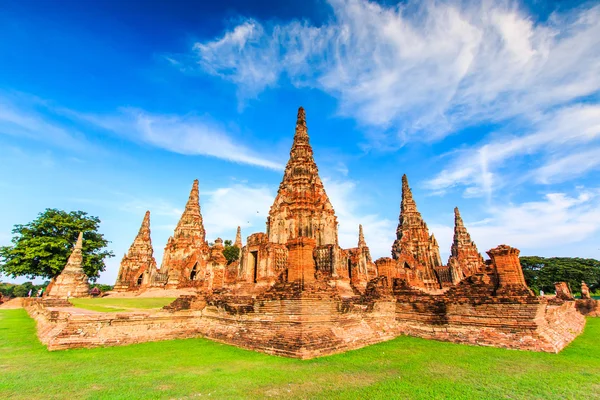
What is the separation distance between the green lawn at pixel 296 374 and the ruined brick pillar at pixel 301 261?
241 centimetres

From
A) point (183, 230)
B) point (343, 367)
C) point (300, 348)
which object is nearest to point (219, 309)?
point (300, 348)

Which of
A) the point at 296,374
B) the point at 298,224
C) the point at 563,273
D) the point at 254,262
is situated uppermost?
the point at 298,224

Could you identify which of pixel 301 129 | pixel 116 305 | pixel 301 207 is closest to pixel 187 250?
pixel 301 207

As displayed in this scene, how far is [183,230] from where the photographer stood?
43.3m

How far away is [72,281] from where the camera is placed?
2716cm

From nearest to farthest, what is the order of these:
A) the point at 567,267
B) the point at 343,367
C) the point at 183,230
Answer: the point at 343,367 < the point at 183,230 < the point at 567,267

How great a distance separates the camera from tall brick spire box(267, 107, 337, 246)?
29016 millimetres

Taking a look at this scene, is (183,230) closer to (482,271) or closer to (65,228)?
(65,228)

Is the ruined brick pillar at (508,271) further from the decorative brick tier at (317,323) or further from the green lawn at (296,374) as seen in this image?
the green lawn at (296,374)

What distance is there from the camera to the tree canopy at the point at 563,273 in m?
55.2

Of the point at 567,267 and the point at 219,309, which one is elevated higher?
the point at 567,267

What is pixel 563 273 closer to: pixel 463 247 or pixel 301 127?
pixel 463 247

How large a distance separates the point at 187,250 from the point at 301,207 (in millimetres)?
20652

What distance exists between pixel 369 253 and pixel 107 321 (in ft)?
77.1
